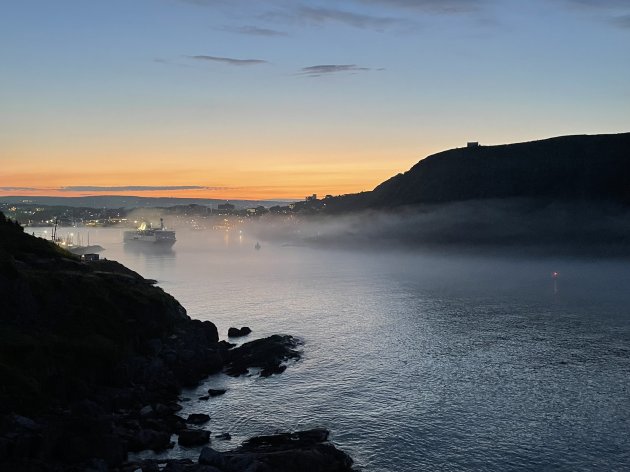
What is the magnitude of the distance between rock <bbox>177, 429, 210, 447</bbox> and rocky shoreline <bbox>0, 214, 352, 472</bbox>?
0.09 metres

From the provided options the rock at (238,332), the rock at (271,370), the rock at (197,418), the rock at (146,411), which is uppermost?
the rock at (146,411)

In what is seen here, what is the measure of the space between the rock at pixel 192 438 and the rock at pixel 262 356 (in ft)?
74.4

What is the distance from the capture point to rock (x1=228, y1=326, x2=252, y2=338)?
101 meters

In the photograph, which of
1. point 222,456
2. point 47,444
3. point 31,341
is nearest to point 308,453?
point 222,456

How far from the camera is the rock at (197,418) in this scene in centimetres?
5553

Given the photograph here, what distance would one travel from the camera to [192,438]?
4962cm

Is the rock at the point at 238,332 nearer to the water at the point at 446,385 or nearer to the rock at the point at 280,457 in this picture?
the water at the point at 446,385

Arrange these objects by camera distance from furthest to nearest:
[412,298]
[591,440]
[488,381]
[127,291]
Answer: [412,298]
[127,291]
[488,381]
[591,440]

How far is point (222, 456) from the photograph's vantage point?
4391 centimetres

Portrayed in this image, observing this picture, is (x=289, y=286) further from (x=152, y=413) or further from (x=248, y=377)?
(x=152, y=413)

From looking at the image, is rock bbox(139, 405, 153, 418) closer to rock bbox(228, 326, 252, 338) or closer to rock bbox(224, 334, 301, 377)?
rock bbox(224, 334, 301, 377)

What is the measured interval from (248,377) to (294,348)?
18.0 meters

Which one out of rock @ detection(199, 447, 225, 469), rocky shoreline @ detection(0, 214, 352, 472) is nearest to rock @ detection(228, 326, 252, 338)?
rocky shoreline @ detection(0, 214, 352, 472)

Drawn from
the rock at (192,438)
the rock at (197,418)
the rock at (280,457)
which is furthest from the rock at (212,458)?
the rock at (197,418)
